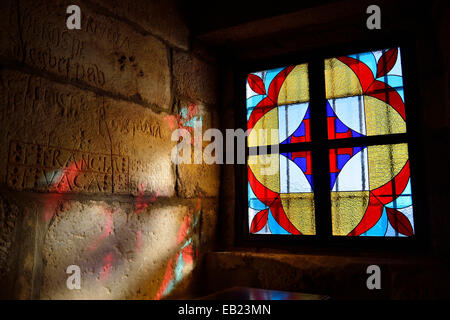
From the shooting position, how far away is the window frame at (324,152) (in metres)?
2.10

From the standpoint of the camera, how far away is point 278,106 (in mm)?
2525

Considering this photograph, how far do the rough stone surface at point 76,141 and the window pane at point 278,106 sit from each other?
2.40ft

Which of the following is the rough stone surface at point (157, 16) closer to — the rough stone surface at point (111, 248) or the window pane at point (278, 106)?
the window pane at point (278, 106)

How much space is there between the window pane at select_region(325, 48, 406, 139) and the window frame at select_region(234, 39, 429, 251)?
0.04 m

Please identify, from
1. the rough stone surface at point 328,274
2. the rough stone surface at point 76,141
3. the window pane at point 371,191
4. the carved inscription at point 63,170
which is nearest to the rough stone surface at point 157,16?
the rough stone surface at point 76,141

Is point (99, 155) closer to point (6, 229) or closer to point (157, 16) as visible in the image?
point (6, 229)

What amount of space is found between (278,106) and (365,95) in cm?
55

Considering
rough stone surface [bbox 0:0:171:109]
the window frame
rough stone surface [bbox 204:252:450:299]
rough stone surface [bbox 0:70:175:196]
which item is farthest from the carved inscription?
the window frame

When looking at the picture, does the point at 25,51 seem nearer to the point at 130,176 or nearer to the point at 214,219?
the point at 130,176

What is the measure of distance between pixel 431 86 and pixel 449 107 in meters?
0.24

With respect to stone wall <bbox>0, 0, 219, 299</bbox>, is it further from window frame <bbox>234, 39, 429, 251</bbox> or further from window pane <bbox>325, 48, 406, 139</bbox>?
window pane <bbox>325, 48, 406, 139</bbox>
